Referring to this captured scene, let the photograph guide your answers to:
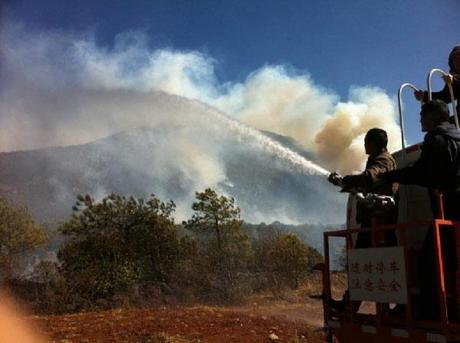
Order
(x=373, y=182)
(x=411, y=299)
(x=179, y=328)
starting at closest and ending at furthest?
(x=411, y=299)
(x=373, y=182)
(x=179, y=328)

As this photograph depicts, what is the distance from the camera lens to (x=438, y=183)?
4062mm

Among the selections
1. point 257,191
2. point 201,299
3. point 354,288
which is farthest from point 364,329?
point 257,191

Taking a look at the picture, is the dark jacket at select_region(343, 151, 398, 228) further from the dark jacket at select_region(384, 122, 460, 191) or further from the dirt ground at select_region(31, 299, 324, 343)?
the dirt ground at select_region(31, 299, 324, 343)

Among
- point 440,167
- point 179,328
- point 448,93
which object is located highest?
point 448,93

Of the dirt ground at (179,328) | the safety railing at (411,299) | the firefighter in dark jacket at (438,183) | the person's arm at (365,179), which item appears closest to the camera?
the safety railing at (411,299)

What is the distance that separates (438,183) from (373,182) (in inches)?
20.5

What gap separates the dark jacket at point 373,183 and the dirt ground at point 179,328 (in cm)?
674

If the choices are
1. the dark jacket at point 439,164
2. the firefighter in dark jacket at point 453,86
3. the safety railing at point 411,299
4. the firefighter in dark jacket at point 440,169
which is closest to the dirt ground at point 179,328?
the safety railing at point 411,299

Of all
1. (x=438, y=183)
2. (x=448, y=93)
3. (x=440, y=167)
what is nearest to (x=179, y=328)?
(x=448, y=93)

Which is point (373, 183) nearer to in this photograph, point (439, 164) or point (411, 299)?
point (439, 164)

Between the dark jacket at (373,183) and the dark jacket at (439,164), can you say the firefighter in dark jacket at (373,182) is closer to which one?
the dark jacket at (373,183)

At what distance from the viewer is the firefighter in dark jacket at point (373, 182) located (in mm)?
4277

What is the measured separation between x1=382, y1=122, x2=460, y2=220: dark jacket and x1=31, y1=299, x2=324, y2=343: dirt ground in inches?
304

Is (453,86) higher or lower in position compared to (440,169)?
higher
